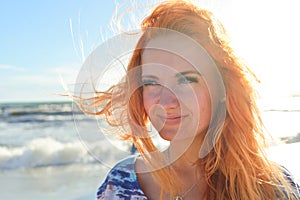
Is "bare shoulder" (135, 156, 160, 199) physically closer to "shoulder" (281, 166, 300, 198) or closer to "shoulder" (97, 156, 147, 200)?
"shoulder" (97, 156, 147, 200)

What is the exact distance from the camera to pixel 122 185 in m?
1.83

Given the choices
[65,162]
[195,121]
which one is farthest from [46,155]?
[195,121]

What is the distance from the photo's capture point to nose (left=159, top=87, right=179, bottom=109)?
1.73 m

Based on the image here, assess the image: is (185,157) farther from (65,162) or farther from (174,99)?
(65,162)

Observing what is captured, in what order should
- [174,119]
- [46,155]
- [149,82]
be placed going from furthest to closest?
[46,155] → [149,82] → [174,119]

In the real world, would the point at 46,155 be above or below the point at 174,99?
below

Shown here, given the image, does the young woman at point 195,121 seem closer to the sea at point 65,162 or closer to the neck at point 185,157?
the neck at point 185,157

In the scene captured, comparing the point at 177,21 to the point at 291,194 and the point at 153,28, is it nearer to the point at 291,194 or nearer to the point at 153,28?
the point at 153,28

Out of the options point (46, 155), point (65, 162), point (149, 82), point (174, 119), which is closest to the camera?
point (174, 119)

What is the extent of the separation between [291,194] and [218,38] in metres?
0.78

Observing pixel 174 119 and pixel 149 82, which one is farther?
pixel 149 82

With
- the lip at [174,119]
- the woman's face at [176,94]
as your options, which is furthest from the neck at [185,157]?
the lip at [174,119]

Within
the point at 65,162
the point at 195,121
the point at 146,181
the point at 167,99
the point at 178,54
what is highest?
the point at 178,54

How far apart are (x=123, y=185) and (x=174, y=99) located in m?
0.45
